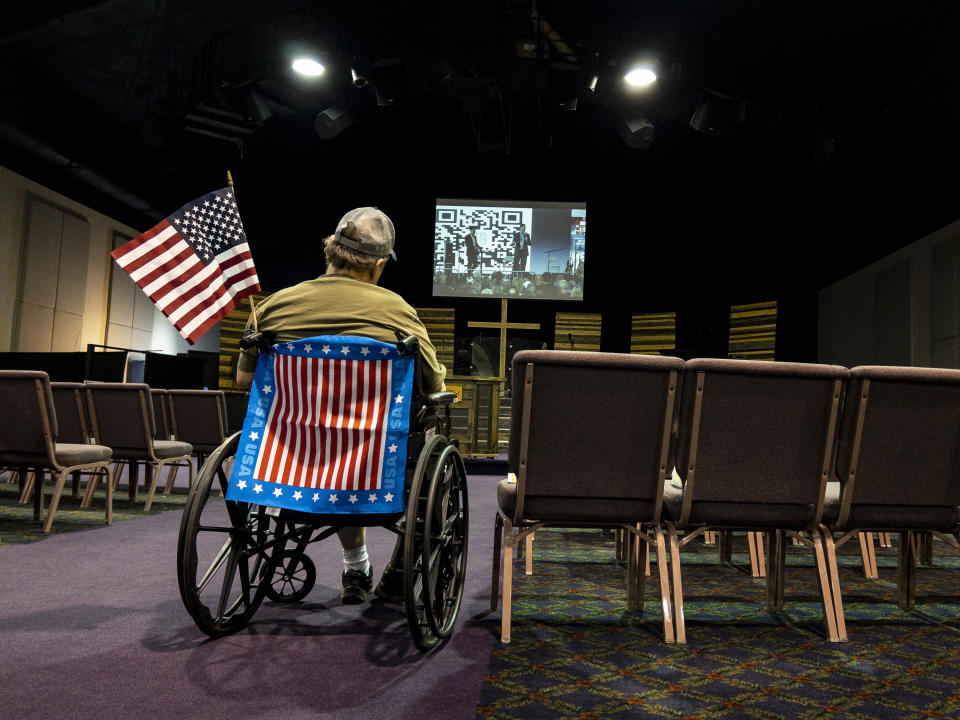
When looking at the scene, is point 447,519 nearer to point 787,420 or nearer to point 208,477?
point 208,477

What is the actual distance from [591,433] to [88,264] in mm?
11754

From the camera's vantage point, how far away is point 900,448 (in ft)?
Result: 7.08

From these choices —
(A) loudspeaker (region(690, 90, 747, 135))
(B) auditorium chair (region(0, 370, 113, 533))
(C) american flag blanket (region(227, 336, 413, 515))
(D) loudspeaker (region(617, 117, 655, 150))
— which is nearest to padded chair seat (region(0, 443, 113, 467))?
(B) auditorium chair (region(0, 370, 113, 533))

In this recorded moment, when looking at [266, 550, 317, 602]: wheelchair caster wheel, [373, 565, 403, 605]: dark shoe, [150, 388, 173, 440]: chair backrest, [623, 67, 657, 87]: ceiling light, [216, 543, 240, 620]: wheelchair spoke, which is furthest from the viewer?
[623, 67, 657, 87]: ceiling light

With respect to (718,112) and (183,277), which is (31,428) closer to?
(183,277)

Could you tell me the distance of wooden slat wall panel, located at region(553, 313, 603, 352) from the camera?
48.9 ft

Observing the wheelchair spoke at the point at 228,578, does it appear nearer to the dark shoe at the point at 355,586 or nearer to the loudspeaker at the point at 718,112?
the dark shoe at the point at 355,586

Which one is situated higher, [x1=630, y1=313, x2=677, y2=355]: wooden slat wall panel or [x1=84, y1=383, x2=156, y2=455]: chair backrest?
[x1=630, y1=313, x2=677, y2=355]: wooden slat wall panel

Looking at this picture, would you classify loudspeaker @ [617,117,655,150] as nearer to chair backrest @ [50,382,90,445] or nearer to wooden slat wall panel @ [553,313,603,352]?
wooden slat wall panel @ [553,313,603,352]

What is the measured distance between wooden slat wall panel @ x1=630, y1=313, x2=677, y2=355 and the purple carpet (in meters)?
12.1

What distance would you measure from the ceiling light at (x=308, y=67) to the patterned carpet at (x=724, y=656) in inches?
274

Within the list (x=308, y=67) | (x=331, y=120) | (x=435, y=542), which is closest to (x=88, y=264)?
(x=331, y=120)

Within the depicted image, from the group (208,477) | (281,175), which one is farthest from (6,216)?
(208,477)

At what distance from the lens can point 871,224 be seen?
31.7 ft
